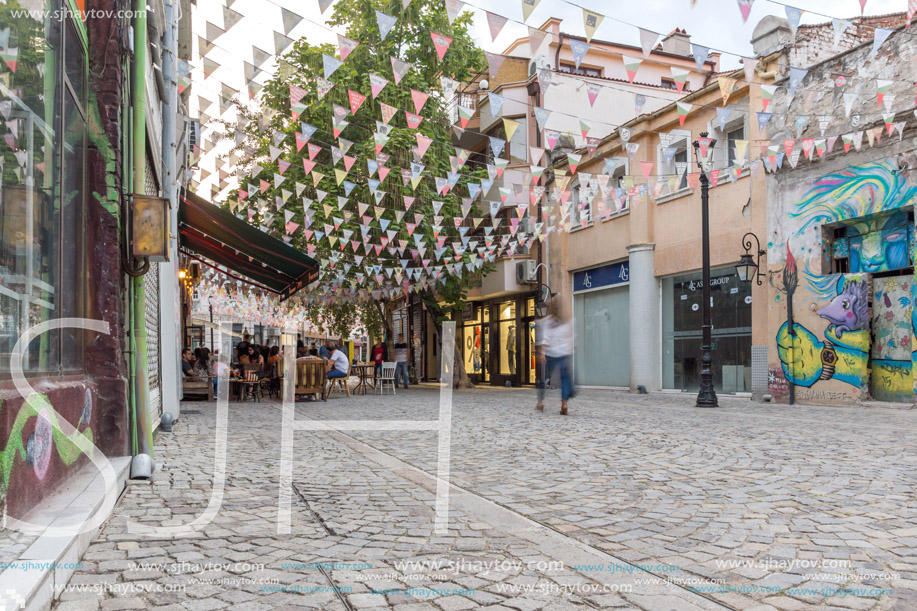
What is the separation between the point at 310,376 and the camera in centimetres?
1708

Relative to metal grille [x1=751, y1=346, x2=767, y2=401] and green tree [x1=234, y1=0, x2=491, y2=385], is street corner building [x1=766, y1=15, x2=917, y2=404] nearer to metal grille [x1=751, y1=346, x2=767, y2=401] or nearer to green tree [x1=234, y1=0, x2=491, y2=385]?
metal grille [x1=751, y1=346, x2=767, y2=401]

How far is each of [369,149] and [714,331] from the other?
9.62 m

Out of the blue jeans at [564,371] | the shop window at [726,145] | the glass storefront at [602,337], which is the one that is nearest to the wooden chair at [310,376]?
the blue jeans at [564,371]

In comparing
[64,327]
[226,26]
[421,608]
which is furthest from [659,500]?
[226,26]

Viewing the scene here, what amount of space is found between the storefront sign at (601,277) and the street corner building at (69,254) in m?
15.4

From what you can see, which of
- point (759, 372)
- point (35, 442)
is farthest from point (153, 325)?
point (759, 372)

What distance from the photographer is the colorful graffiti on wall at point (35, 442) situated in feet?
11.5

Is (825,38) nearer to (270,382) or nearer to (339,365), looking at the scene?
(339,365)

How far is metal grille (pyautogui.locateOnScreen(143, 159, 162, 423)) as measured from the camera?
30.2 feet

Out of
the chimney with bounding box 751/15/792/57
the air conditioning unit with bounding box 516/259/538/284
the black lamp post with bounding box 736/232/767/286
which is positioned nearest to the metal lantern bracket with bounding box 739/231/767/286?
the black lamp post with bounding box 736/232/767/286

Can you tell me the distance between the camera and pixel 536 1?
8.05 m

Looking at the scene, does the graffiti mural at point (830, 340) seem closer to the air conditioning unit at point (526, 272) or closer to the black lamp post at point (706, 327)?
the black lamp post at point (706, 327)

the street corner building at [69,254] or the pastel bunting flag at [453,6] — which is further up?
the pastel bunting flag at [453,6]

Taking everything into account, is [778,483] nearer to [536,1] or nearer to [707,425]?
[707,425]
